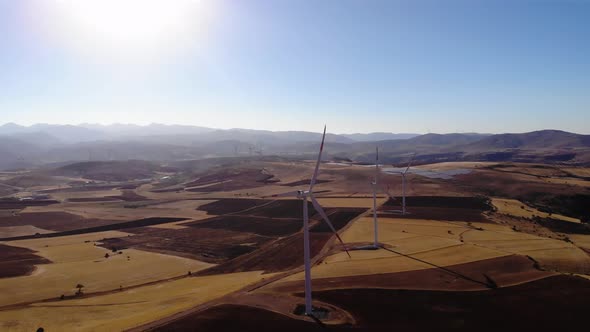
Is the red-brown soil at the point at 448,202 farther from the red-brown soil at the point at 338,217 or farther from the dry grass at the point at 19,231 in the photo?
the dry grass at the point at 19,231

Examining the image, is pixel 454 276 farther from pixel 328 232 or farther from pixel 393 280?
pixel 328 232

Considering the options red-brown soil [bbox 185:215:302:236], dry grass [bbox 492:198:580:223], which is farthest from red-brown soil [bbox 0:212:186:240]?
dry grass [bbox 492:198:580:223]

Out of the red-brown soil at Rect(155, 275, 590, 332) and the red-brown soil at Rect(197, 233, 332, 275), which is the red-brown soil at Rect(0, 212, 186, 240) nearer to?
the red-brown soil at Rect(197, 233, 332, 275)

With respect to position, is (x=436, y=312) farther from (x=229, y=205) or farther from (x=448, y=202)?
(x=229, y=205)

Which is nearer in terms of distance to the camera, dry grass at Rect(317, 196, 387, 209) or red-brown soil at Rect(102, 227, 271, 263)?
red-brown soil at Rect(102, 227, 271, 263)

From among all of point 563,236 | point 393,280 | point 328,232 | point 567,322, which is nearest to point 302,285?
point 393,280

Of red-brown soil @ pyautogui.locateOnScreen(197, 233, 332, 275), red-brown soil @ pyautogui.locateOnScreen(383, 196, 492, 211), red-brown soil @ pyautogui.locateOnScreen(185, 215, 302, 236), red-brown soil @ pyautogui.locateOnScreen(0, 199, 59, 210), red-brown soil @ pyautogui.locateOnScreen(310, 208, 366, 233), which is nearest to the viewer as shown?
red-brown soil @ pyautogui.locateOnScreen(197, 233, 332, 275)

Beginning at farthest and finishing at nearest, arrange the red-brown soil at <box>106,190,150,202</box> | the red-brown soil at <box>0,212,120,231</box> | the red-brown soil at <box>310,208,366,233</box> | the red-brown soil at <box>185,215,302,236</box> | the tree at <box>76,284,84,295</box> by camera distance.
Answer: the red-brown soil at <box>106,190,150,202</box>, the red-brown soil at <box>0,212,120,231</box>, the red-brown soil at <box>185,215,302,236</box>, the red-brown soil at <box>310,208,366,233</box>, the tree at <box>76,284,84,295</box>
